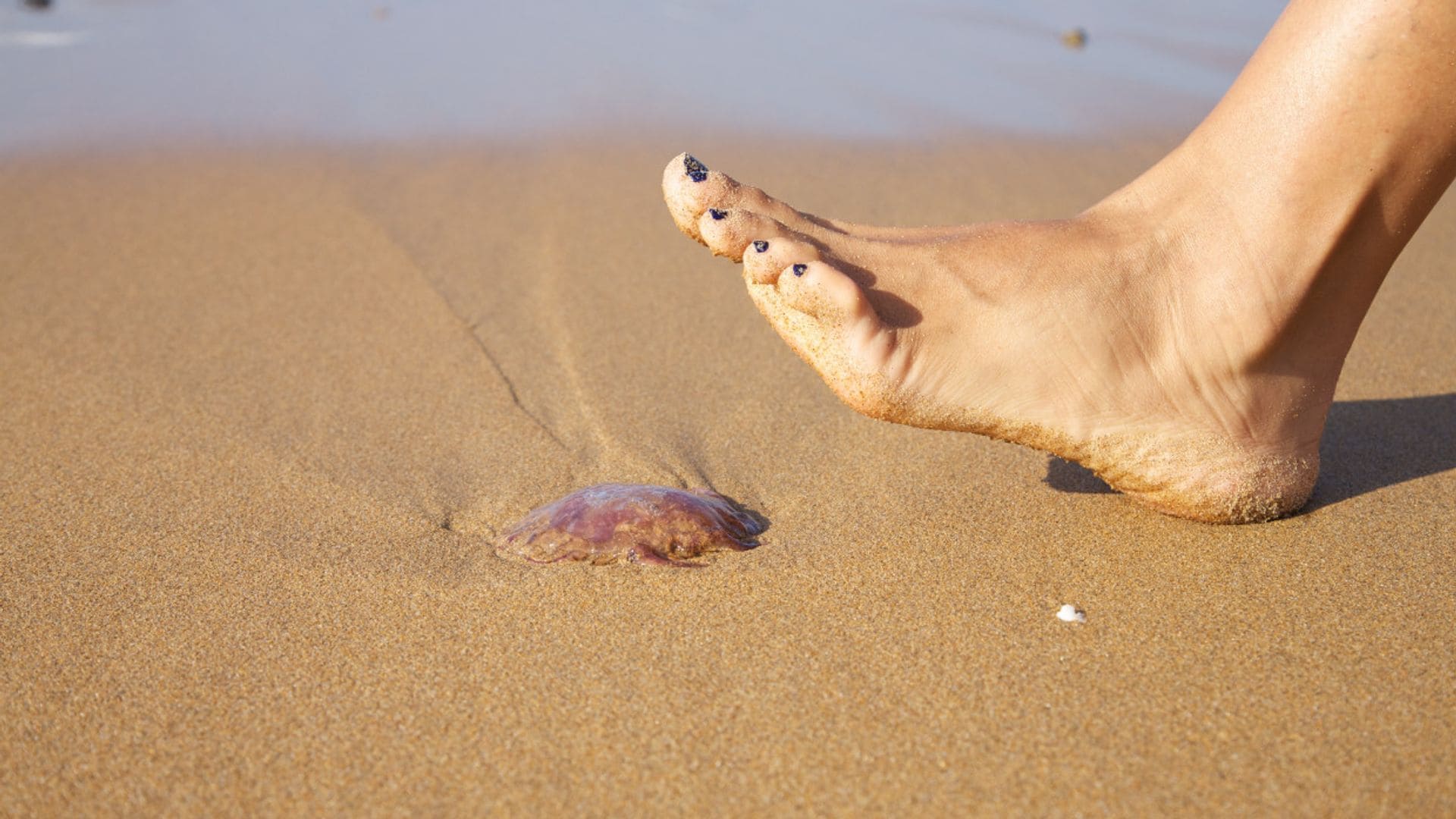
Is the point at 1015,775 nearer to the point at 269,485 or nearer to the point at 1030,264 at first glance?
the point at 1030,264

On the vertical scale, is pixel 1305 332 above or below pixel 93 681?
above

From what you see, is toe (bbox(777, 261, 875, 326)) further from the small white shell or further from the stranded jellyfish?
the small white shell


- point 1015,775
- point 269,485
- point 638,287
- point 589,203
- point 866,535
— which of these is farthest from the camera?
point 589,203

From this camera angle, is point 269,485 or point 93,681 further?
point 269,485

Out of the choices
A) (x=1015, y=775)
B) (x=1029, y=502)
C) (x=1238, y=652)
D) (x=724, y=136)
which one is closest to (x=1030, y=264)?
(x=1029, y=502)

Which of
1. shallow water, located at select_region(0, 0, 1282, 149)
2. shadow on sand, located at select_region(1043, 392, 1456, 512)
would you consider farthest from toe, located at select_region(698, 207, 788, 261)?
shallow water, located at select_region(0, 0, 1282, 149)

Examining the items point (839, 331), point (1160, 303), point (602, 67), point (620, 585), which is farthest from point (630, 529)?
point (602, 67)
